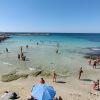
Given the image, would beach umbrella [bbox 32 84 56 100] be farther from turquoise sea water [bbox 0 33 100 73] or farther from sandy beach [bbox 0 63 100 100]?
turquoise sea water [bbox 0 33 100 73]

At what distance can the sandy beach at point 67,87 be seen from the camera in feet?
56.2

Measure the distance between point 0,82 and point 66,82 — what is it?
7587 millimetres

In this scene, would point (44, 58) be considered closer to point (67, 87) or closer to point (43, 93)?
point (67, 87)

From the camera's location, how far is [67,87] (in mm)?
19719

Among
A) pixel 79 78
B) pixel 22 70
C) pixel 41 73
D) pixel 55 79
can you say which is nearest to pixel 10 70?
pixel 22 70

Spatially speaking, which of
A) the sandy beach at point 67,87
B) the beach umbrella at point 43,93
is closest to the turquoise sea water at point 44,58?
the sandy beach at point 67,87

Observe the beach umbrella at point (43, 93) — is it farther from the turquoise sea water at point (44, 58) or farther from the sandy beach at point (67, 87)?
the turquoise sea water at point (44, 58)

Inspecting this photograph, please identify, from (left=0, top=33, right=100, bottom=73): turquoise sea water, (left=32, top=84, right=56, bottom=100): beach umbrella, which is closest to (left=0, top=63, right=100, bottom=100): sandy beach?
(left=32, top=84, right=56, bottom=100): beach umbrella

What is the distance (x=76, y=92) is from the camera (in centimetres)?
1814

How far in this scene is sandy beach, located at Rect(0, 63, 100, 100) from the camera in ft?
56.2

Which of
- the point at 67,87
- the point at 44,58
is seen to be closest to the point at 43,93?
the point at 67,87

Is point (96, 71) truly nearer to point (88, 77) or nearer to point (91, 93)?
point (88, 77)

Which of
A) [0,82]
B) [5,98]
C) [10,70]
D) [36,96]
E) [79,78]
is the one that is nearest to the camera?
[36,96]

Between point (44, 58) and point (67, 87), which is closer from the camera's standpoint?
point (67, 87)
